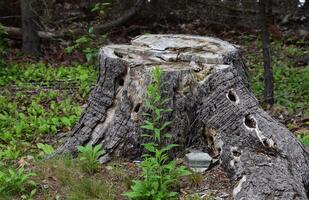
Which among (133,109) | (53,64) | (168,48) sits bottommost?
(53,64)

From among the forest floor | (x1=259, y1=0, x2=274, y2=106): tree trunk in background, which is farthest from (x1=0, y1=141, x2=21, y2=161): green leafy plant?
(x1=259, y1=0, x2=274, y2=106): tree trunk in background

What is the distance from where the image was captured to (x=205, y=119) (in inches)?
165

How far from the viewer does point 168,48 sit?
16.8ft

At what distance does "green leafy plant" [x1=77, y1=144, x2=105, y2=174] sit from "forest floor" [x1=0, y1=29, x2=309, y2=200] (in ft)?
0.14

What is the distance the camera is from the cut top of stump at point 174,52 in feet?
14.9

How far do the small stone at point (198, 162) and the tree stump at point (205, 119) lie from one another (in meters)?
0.11

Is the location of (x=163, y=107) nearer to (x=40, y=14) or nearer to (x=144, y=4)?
(x=40, y=14)

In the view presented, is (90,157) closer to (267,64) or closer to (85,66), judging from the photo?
(267,64)

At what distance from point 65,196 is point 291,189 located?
1553 mm

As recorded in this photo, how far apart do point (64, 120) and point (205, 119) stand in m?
2.62

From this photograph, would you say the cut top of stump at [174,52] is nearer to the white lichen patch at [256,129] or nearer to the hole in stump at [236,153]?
the white lichen patch at [256,129]

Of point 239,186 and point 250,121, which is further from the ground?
point 250,121

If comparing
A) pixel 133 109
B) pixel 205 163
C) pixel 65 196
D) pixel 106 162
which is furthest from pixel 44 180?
pixel 205 163

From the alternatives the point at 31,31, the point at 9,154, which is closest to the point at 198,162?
the point at 9,154
